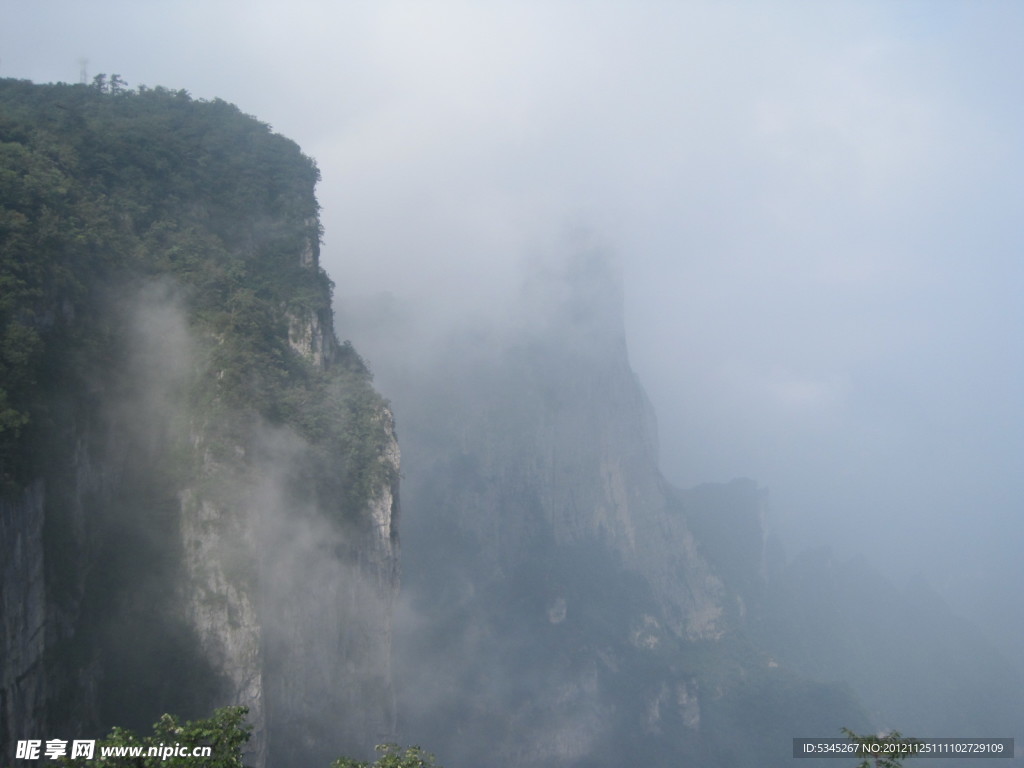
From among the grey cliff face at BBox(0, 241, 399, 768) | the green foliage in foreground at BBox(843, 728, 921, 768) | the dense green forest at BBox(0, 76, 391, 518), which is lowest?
the green foliage in foreground at BBox(843, 728, 921, 768)

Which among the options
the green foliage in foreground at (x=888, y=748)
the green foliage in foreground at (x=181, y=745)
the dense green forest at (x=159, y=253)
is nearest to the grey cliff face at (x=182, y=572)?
the dense green forest at (x=159, y=253)

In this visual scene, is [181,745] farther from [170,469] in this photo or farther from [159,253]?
[159,253]

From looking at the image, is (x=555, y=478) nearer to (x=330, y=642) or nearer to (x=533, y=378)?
(x=533, y=378)

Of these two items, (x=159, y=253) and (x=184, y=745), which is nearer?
(x=184, y=745)

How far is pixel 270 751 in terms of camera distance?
137ft

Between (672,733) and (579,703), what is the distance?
15212mm

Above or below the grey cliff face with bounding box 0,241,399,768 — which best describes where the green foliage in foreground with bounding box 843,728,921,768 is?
below

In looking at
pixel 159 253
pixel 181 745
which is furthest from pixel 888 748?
pixel 159 253

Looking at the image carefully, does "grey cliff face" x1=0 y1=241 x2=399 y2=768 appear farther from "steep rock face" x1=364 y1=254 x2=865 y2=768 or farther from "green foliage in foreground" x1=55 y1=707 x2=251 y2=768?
"steep rock face" x1=364 y1=254 x2=865 y2=768

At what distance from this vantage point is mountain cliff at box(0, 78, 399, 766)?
3347cm

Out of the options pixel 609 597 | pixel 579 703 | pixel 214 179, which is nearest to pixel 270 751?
pixel 214 179

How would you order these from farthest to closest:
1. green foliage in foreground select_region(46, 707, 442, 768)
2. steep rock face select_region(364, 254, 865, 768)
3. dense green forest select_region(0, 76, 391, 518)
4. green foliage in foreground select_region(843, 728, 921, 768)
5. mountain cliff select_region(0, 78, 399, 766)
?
steep rock face select_region(364, 254, 865, 768), dense green forest select_region(0, 76, 391, 518), mountain cliff select_region(0, 78, 399, 766), green foliage in foreground select_region(843, 728, 921, 768), green foliage in foreground select_region(46, 707, 442, 768)

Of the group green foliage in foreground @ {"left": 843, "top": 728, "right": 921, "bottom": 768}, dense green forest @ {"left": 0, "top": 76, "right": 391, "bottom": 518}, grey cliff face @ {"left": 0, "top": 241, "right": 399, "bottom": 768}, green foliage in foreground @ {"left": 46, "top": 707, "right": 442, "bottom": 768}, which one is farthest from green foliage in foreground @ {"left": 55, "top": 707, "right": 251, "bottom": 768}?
green foliage in foreground @ {"left": 843, "top": 728, "right": 921, "bottom": 768}

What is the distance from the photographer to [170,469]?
1642 inches
